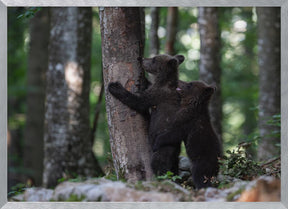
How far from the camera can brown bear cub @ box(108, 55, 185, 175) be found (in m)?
6.14

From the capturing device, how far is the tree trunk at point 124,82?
5.89 meters

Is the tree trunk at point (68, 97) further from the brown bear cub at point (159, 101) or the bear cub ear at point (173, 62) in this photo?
the bear cub ear at point (173, 62)

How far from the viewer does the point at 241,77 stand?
20.9m

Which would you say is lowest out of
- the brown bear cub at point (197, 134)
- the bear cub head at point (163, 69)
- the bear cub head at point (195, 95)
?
the brown bear cub at point (197, 134)

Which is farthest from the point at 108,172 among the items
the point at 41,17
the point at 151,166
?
the point at 41,17

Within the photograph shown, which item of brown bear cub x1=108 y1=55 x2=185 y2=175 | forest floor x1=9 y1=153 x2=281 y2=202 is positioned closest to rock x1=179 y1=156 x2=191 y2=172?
brown bear cub x1=108 y1=55 x2=185 y2=175

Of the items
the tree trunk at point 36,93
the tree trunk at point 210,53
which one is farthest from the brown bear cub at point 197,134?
the tree trunk at point 36,93

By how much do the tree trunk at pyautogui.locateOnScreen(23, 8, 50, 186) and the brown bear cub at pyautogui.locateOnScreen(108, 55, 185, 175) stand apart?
451 inches

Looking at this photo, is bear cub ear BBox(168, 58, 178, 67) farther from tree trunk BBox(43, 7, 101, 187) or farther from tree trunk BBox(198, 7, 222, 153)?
tree trunk BBox(198, 7, 222, 153)

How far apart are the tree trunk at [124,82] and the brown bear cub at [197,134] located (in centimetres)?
64

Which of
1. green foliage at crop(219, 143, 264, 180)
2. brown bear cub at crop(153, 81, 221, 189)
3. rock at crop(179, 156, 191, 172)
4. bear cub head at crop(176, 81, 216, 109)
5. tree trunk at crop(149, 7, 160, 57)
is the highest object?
tree trunk at crop(149, 7, 160, 57)

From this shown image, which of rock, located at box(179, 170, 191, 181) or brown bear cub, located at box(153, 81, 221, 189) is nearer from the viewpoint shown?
brown bear cub, located at box(153, 81, 221, 189)

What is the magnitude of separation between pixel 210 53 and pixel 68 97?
515cm
